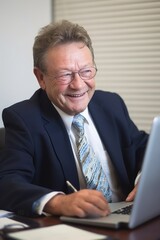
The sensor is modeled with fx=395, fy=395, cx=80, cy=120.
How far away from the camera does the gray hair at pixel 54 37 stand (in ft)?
5.50

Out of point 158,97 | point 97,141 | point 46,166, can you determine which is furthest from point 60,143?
point 158,97

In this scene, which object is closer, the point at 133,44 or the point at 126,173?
the point at 126,173

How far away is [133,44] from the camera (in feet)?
9.02

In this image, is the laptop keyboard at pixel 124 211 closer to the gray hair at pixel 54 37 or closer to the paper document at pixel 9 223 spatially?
the paper document at pixel 9 223

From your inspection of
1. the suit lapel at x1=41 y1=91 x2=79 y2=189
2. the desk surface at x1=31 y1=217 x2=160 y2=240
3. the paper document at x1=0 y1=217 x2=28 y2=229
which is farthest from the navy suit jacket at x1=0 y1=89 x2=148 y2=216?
the desk surface at x1=31 y1=217 x2=160 y2=240

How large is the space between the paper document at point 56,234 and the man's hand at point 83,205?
12cm

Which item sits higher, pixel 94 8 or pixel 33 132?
pixel 94 8

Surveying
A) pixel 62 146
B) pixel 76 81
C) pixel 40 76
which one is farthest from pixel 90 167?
pixel 40 76

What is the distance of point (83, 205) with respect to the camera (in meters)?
1.14

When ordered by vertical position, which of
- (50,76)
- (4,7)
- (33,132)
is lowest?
(33,132)

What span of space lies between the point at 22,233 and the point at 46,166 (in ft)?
2.23

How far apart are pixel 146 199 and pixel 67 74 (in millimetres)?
791

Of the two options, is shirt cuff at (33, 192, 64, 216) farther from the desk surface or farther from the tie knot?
the tie knot

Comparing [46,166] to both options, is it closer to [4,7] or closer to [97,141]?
[97,141]
